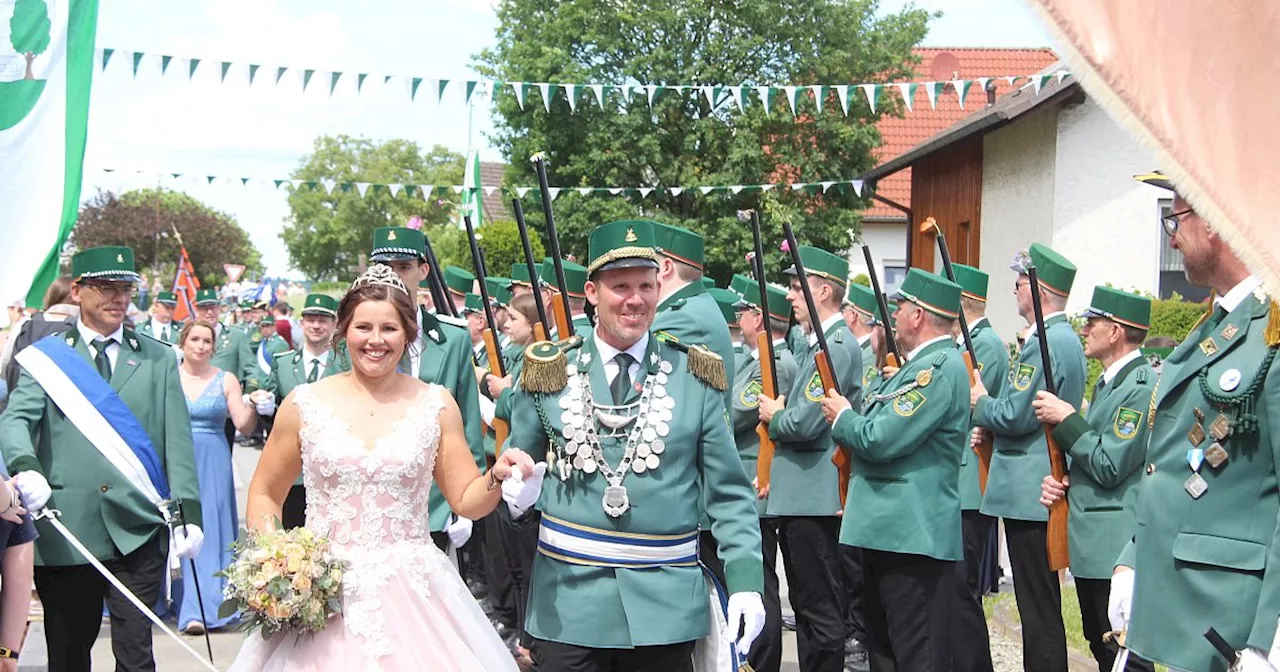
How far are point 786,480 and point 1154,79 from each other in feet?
19.5

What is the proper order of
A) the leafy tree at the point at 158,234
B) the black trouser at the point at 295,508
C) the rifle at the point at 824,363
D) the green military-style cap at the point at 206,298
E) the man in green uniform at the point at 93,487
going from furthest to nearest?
1. the leafy tree at the point at 158,234
2. the green military-style cap at the point at 206,298
3. the black trouser at the point at 295,508
4. the rifle at the point at 824,363
5. the man in green uniform at the point at 93,487

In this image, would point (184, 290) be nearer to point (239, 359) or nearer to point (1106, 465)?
point (239, 359)

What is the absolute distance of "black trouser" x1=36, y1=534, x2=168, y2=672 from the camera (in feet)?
18.6

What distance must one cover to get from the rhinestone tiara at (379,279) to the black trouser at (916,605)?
2.69 m

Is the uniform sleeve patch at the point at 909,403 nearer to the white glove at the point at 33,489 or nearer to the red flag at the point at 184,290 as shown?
the white glove at the point at 33,489

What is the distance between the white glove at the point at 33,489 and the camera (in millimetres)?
5139

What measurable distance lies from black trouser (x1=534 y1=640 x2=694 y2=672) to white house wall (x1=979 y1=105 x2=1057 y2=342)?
15886 millimetres

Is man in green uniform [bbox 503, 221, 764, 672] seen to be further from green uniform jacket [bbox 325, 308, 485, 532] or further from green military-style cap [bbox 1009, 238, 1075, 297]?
green military-style cap [bbox 1009, 238, 1075, 297]

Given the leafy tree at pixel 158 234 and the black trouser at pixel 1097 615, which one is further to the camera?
the leafy tree at pixel 158 234

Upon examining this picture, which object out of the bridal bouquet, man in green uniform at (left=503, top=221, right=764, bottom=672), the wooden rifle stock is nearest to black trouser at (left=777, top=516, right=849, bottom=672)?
the wooden rifle stock

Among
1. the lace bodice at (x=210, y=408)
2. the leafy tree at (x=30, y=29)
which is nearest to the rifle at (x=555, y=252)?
the leafy tree at (x=30, y=29)

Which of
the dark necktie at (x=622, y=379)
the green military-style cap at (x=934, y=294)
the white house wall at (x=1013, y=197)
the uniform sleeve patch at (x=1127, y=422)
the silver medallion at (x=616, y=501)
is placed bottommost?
the silver medallion at (x=616, y=501)

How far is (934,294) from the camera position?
6.34m

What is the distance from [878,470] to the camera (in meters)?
6.13
